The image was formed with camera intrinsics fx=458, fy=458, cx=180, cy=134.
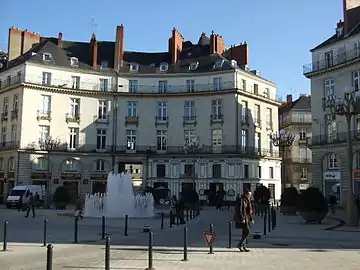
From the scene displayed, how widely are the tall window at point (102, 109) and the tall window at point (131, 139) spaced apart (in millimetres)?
3441

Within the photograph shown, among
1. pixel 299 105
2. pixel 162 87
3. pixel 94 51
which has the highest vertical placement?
pixel 94 51

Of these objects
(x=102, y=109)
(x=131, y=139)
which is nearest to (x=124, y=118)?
(x=131, y=139)

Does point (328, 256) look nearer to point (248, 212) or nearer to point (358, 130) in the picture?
point (248, 212)

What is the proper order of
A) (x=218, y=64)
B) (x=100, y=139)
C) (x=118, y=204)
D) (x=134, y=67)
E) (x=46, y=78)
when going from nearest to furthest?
(x=118, y=204)
(x=46, y=78)
(x=100, y=139)
(x=218, y=64)
(x=134, y=67)

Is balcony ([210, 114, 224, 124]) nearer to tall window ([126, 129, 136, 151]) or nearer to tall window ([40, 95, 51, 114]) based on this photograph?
tall window ([126, 129, 136, 151])

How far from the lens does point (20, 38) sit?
5791 cm

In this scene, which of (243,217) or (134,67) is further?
(134,67)

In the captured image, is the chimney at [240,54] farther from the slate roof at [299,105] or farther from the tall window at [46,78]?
the tall window at [46,78]

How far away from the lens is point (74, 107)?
2148 inches

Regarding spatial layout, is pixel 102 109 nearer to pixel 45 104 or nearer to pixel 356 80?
pixel 45 104

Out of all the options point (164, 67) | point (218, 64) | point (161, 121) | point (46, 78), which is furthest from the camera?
point (164, 67)

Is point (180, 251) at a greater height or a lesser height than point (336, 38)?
lesser

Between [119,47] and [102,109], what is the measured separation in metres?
8.63

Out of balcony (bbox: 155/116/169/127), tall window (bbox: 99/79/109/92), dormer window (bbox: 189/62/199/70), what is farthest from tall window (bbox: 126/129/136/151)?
dormer window (bbox: 189/62/199/70)
